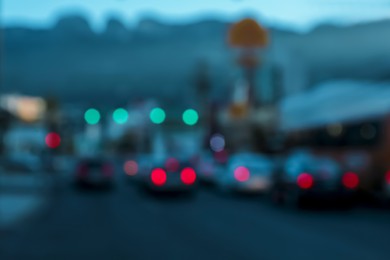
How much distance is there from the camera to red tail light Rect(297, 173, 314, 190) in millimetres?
21531

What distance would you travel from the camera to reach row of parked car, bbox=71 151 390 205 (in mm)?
21594

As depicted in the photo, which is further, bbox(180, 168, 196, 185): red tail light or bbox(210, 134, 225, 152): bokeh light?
bbox(210, 134, 225, 152): bokeh light

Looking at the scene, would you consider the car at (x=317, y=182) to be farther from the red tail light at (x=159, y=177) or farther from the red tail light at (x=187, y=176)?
the red tail light at (x=159, y=177)

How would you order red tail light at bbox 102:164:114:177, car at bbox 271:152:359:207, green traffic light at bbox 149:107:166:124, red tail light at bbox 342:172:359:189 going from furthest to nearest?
red tail light at bbox 102:164:114:177 → green traffic light at bbox 149:107:166:124 → red tail light at bbox 342:172:359:189 → car at bbox 271:152:359:207

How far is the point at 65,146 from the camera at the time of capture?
8769 centimetres

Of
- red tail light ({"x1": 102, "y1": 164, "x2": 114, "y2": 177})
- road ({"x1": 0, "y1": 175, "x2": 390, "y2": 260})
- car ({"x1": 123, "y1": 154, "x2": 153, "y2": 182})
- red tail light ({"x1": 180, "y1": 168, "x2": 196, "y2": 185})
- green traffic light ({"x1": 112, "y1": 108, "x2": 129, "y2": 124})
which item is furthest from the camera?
green traffic light ({"x1": 112, "y1": 108, "x2": 129, "y2": 124})

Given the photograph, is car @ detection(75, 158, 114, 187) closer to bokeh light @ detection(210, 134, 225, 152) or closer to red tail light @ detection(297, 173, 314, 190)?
bokeh light @ detection(210, 134, 225, 152)

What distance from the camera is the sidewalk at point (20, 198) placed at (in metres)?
20.5

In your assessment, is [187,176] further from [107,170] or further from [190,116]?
[107,170]

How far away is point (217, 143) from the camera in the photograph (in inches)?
1881

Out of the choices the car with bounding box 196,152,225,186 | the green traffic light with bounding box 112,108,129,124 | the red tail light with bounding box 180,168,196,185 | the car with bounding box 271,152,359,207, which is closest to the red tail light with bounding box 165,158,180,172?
the red tail light with bounding box 180,168,196,185

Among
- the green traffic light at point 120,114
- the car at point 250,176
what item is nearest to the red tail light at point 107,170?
Result: the green traffic light at point 120,114

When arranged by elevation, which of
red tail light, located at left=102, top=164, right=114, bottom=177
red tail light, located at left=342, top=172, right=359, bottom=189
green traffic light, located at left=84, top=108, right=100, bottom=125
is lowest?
red tail light, located at left=342, top=172, right=359, bottom=189

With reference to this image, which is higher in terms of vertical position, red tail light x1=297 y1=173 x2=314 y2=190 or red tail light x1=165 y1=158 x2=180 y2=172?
red tail light x1=165 y1=158 x2=180 y2=172
